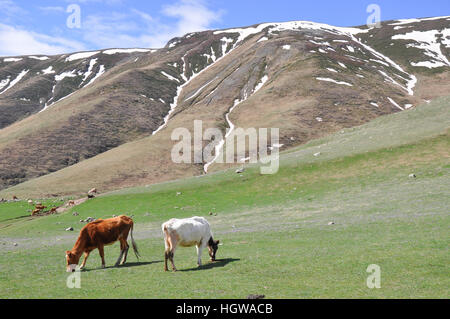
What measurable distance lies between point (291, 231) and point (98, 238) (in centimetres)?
1344

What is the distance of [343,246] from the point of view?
65.9 feet

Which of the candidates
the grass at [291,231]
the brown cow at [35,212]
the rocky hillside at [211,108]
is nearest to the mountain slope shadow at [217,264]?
the grass at [291,231]

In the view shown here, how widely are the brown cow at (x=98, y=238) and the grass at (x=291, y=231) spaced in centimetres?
84

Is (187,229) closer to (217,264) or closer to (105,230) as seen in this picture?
(217,264)

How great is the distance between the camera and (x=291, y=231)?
27000 millimetres

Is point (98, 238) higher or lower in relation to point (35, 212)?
lower

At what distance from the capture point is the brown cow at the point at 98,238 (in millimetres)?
19469

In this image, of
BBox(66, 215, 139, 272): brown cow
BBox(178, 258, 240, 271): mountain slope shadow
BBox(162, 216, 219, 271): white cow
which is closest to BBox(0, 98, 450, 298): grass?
BBox(178, 258, 240, 271): mountain slope shadow

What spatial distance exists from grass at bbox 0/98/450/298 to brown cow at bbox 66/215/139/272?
2.77 feet

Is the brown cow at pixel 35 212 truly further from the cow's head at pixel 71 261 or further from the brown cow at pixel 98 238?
the cow's head at pixel 71 261

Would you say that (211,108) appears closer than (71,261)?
No

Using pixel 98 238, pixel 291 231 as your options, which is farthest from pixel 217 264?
pixel 291 231

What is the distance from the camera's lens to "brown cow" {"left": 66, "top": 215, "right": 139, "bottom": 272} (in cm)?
1947
